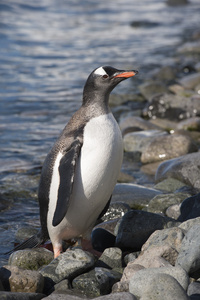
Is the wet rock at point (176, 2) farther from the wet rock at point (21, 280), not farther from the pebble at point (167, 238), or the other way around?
the wet rock at point (21, 280)

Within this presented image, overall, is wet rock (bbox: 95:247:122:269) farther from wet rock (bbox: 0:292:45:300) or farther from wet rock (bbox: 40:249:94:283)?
wet rock (bbox: 0:292:45:300)

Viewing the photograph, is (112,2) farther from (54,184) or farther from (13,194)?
(54,184)

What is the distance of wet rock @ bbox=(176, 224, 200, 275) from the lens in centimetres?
462

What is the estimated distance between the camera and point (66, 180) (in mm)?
5324

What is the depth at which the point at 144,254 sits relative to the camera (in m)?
4.99

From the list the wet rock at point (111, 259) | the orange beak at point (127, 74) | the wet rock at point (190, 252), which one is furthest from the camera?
the orange beak at point (127, 74)

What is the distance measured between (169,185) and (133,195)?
705mm

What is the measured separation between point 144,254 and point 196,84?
1026cm

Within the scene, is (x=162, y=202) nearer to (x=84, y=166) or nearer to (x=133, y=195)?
(x=133, y=195)

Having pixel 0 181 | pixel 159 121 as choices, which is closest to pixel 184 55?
pixel 159 121

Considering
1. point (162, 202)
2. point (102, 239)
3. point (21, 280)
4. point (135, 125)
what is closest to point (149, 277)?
point (21, 280)

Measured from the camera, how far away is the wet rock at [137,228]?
5.79 metres

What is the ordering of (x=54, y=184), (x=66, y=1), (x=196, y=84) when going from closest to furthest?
(x=54, y=184) < (x=196, y=84) < (x=66, y=1)

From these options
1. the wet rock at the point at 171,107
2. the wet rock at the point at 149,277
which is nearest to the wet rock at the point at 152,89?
the wet rock at the point at 171,107
